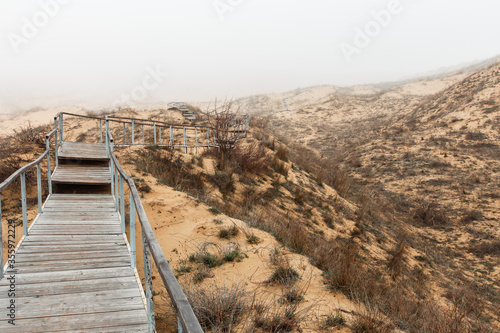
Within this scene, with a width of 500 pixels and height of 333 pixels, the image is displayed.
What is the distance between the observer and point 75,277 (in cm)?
361

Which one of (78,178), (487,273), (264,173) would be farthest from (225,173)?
(487,273)

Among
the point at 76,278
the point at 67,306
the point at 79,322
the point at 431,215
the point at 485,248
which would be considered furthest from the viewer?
the point at 431,215

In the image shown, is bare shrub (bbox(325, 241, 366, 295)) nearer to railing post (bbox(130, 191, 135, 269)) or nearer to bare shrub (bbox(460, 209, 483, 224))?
railing post (bbox(130, 191, 135, 269))

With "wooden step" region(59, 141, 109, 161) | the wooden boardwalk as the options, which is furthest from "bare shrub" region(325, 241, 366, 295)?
"wooden step" region(59, 141, 109, 161)

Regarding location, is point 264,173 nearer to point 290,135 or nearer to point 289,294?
point 289,294

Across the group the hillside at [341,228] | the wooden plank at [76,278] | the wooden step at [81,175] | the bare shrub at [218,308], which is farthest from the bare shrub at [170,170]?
the bare shrub at [218,308]

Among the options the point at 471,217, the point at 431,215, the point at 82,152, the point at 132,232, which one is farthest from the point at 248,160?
the point at 471,217

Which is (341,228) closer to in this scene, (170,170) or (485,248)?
(485,248)

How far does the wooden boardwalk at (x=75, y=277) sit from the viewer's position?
111 inches

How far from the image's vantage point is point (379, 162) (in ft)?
59.3

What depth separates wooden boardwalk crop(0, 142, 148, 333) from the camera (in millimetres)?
2830

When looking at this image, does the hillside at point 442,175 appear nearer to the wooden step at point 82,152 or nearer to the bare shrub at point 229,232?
the bare shrub at point 229,232

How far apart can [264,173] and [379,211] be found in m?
4.83

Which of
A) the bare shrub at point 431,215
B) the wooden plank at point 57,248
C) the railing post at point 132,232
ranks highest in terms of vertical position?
the railing post at point 132,232
